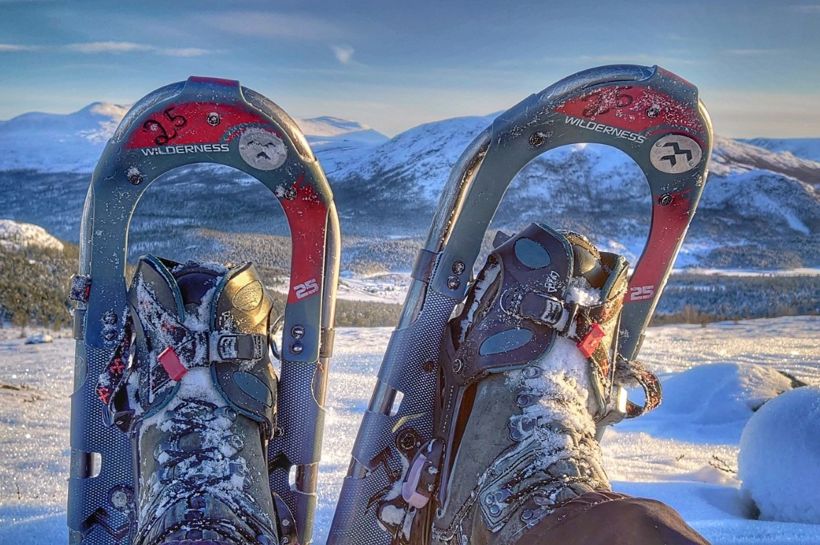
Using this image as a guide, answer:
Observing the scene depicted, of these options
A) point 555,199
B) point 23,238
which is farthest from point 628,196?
point 23,238

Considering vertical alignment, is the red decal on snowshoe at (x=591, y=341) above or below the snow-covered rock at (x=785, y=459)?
above

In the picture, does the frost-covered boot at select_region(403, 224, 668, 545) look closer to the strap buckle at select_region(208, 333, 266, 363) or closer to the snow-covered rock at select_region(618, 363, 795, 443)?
the strap buckle at select_region(208, 333, 266, 363)

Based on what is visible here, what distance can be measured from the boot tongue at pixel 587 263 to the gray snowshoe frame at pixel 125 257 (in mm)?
724

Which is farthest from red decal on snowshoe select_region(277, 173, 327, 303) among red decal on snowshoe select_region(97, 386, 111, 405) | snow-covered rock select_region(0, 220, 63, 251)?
snow-covered rock select_region(0, 220, 63, 251)

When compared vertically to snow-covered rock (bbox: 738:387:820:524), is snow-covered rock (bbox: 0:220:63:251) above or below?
below

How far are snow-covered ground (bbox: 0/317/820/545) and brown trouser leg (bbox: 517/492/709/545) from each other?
2.43 feet

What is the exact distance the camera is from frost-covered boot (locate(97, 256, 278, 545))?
5.00 ft

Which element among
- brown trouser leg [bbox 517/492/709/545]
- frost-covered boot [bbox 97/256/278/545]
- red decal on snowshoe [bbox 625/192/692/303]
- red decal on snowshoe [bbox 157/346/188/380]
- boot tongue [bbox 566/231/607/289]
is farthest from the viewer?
red decal on snowshoe [bbox 625/192/692/303]

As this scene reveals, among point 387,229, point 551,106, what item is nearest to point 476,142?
point 551,106

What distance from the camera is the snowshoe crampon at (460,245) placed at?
182 cm

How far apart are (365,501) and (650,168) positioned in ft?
4.50

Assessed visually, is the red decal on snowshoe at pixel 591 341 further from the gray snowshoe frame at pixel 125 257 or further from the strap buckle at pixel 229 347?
the strap buckle at pixel 229 347

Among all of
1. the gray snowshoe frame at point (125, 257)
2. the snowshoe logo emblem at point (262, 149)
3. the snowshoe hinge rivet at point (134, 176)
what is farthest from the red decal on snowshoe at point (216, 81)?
the snowshoe hinge rivet at point (134, 176)

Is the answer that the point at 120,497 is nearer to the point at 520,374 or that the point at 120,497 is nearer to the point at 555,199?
the point at 520,374
